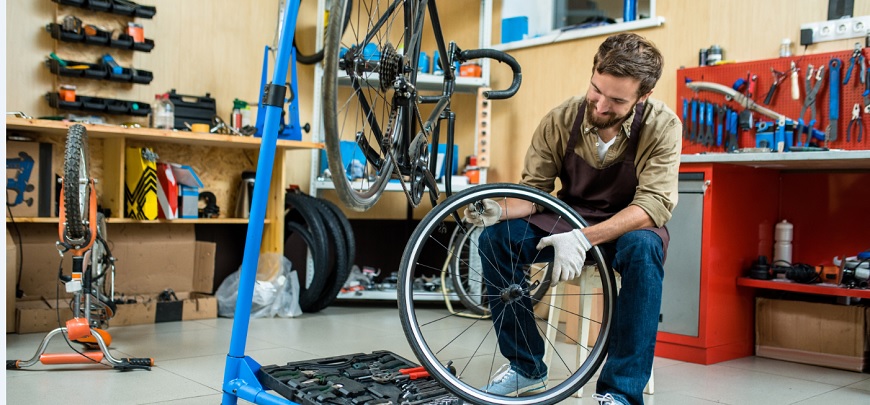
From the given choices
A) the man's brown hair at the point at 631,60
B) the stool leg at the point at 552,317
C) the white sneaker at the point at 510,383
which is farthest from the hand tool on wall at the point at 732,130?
the white sneaker at the point at 510,383

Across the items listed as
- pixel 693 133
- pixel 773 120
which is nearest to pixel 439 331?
pixel 693 133

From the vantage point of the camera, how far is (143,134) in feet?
10.8

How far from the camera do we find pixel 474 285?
4.14 m

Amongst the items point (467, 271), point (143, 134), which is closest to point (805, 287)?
point (467, 271)

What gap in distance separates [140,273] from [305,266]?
860mm

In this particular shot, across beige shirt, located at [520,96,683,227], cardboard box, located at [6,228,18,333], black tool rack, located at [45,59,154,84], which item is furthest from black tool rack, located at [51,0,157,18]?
beige shirt, located at [520,96,683,227]

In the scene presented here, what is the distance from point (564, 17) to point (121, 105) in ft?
7.57

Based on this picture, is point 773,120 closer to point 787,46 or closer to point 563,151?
point 787,46

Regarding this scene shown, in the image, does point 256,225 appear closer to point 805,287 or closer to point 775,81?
point 805,287

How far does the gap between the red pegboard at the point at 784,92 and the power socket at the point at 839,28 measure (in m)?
0.07

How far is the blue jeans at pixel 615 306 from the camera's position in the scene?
1.87 m

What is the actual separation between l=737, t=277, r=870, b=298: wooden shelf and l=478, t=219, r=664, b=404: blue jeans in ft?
3.75

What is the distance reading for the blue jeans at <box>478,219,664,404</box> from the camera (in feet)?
6.15

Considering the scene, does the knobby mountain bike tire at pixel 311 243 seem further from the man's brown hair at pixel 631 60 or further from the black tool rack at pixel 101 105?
the man's brown hair at pixel 631 60
